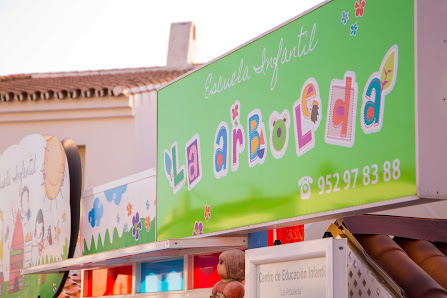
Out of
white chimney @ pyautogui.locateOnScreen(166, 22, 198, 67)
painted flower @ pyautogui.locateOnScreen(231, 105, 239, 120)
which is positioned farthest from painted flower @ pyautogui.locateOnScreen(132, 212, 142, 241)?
white chimney @ pyautogui.locateOnScreen(166, 22, 198, 67)

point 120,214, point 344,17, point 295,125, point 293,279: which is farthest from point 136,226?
point 293,279

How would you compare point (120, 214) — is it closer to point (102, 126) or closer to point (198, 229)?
point (198, 229)

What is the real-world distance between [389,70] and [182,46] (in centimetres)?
1698

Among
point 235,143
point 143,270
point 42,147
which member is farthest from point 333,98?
point 42,147

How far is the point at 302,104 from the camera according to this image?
23.2ft

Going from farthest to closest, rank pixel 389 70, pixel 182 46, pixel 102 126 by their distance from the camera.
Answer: pixel 182 46 → pixel 102 126 → pixel 389 70

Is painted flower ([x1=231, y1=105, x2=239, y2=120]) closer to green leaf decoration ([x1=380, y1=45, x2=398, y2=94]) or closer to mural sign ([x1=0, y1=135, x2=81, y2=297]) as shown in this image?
green leaf decoration ([x1=380, y1=45, x2=398, y2=94])

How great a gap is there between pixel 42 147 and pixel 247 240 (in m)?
5.49

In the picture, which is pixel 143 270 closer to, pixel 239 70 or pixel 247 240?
pixel 247 240

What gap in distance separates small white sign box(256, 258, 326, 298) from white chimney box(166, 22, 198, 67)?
1686cm

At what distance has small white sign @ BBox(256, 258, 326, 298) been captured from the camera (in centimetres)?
524

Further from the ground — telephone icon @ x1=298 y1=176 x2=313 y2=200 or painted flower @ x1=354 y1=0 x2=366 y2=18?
painted flower @ x1=354 y1=0 x2=366 y2=18

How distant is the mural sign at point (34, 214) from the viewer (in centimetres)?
1223

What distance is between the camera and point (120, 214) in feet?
37.0
